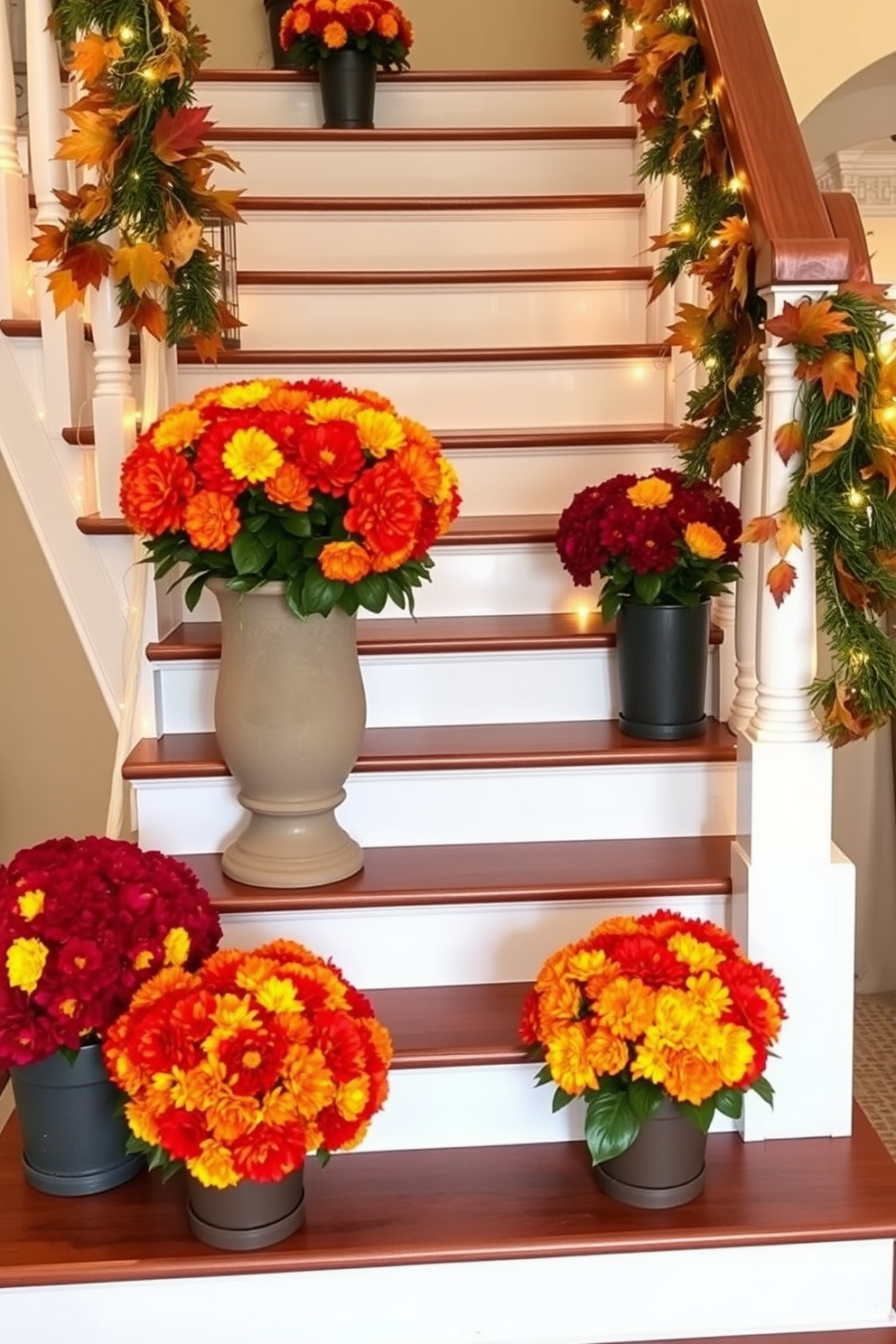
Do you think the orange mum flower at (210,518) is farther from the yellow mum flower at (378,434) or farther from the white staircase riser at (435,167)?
the white staircase riser at (435,167)

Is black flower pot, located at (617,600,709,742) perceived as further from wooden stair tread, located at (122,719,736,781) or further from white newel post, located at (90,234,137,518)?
white newel post, located at (90,234,137,518)

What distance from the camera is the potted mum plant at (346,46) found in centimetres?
325

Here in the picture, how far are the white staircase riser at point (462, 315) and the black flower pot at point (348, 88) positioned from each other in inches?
26.8

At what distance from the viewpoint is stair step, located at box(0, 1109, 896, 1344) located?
1.49m

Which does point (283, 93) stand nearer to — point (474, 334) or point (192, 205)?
point (474, 334)

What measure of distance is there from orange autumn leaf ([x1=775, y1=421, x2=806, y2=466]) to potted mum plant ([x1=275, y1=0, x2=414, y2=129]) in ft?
7.03

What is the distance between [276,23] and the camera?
13.0 ft

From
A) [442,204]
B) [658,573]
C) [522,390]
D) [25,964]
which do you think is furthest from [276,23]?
[25,964]

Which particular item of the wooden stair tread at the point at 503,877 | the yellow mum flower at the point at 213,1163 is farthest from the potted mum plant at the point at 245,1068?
the wooden stair tread at the point at 503,877

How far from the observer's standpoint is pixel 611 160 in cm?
318

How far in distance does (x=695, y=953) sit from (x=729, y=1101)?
17cm

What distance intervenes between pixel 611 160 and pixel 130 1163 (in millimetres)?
2604

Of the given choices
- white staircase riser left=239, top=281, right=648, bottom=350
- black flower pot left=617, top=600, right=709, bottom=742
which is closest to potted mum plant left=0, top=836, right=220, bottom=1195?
black flower pot left=617, top=600, right=709, bottom=742

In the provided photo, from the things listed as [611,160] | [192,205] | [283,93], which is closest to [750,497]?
[192,205]
